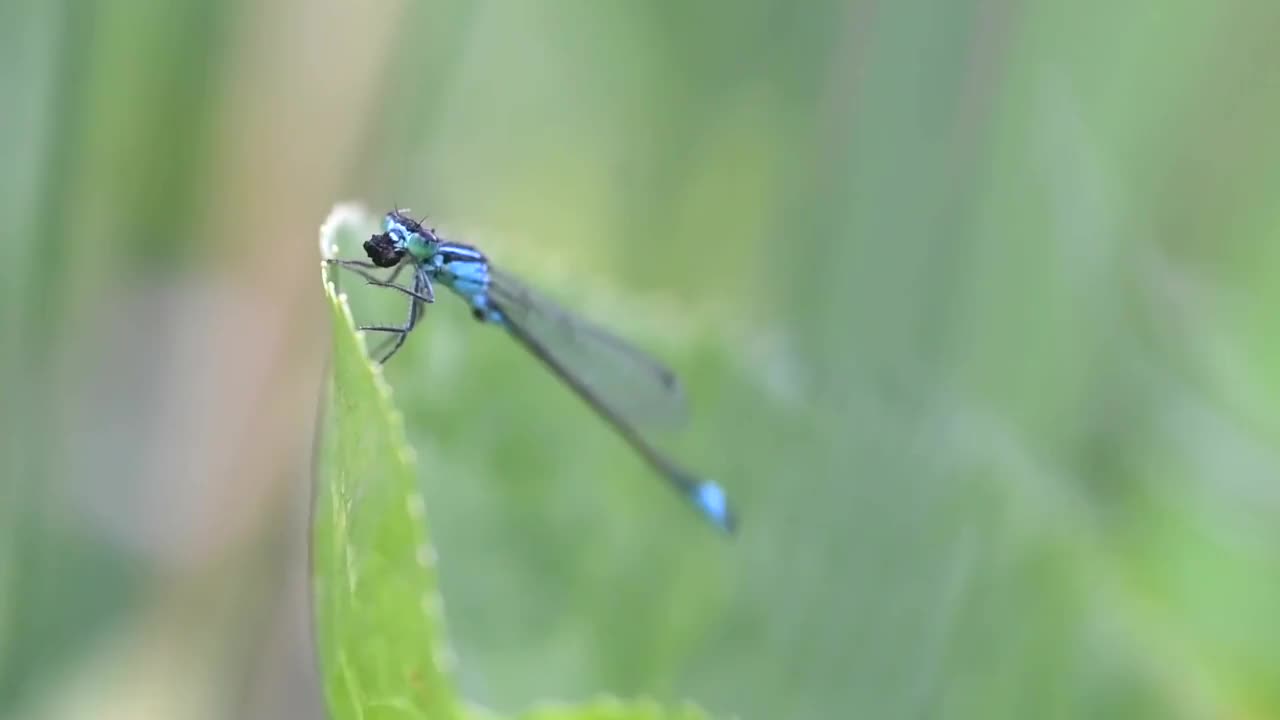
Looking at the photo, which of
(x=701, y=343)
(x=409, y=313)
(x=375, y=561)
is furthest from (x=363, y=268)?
(x=375, y=561)

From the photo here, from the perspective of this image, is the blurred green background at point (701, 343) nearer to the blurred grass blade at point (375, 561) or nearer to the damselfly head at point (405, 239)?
the damselfly head at point (405, 239)

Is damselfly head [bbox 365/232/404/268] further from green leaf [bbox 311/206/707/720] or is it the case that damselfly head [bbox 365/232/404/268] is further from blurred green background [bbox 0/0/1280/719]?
green leaf [bbox 311/206/707/720]

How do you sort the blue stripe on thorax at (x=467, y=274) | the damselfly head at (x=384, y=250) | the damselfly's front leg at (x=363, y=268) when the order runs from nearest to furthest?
1. the damselfly's front leg at (x=363, y=268)
2. the damselfly head at (x=384, y=250)
3. the blue stripe on thorax at (x=467, y=274)

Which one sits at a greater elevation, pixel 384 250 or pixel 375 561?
pixel 384 250

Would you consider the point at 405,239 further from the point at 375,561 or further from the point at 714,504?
the point at 375,561

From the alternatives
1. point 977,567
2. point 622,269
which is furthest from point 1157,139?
point 977,567

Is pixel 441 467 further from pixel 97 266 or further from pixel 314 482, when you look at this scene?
pixel 97 266

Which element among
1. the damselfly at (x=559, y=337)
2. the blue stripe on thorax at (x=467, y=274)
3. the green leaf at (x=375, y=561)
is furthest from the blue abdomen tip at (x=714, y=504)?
the green leaf at (x=375, y=561)
